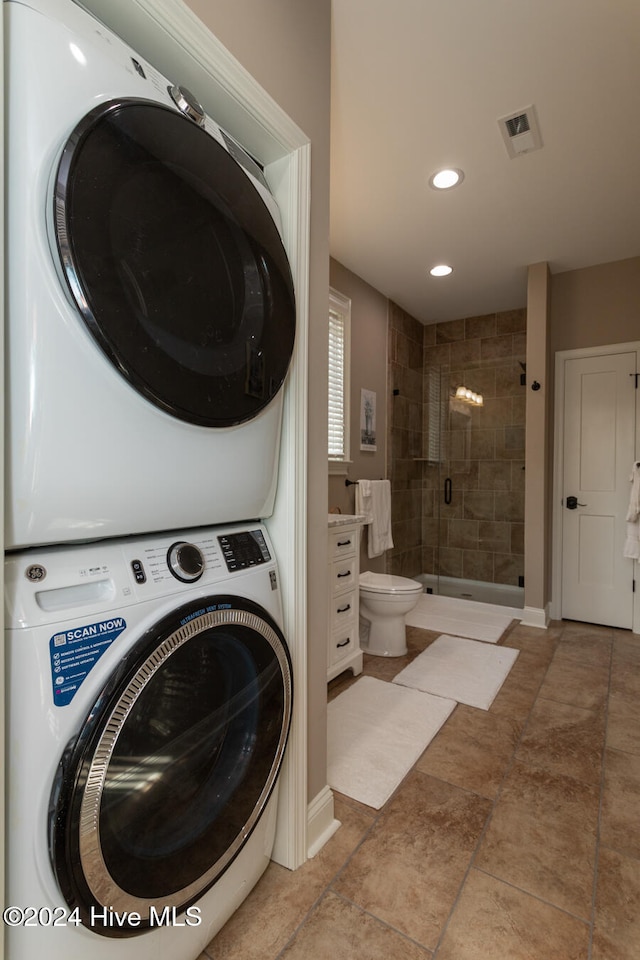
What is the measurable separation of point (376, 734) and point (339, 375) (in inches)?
94.0

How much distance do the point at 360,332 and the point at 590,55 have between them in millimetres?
2090

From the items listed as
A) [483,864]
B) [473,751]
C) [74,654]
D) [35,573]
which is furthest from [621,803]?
[35,573]

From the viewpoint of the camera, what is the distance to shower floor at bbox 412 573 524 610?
14.7ft

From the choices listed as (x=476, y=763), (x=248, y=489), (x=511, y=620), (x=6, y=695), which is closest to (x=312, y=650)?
(x=248, y=489)

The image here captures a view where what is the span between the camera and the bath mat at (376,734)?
1.68 m

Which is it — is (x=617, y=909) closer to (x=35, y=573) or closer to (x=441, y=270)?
(x=35, y=573)

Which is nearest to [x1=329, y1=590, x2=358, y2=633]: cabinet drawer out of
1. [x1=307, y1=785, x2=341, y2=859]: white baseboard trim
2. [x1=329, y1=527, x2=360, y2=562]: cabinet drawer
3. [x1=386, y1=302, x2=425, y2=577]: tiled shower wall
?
[x1=329, y1=527, x2=360, y2=562]: cabinet drawer

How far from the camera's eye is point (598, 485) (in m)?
3.48

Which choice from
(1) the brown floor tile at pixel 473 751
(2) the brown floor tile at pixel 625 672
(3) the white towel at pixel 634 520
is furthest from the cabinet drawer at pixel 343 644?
(3) the white towel at pixel 634 520

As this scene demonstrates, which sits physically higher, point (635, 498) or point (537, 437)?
point (537, 437)

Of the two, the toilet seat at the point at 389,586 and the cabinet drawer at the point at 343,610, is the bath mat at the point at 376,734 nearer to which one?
the cabinet drawer at the point at 343,610

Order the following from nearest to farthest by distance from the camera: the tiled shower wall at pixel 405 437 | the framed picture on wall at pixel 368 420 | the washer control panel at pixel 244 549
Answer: the washer control panel at pixel 244 549 < the framed picture on wall at pixel 368 420 < the tiled shower wall at pixel 405 437

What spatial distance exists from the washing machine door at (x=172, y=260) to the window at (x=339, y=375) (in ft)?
7.29

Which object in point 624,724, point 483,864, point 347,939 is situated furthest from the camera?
point 624,724
